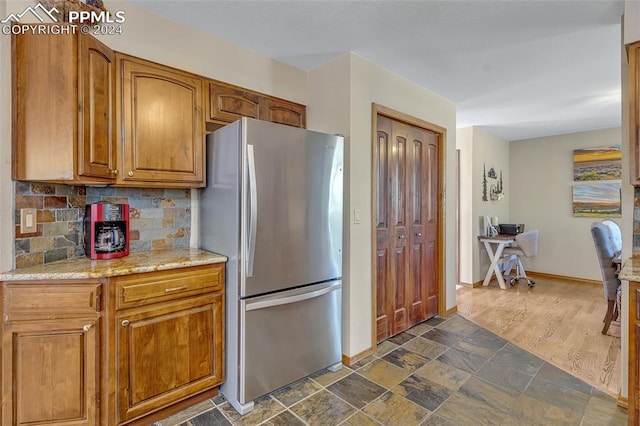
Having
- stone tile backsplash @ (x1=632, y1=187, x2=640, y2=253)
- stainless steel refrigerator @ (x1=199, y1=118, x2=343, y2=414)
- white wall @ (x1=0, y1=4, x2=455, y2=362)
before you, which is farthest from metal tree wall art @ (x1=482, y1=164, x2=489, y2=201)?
stainless steel refrigerator @ (x1=199, y1=118, x2=343, y2=414)

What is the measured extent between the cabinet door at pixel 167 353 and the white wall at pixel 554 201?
18.5ft

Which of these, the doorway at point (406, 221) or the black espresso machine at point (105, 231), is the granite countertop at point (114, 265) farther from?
the doorway at point (406, 221)

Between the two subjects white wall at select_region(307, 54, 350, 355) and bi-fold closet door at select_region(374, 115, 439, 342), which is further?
bi-fold closet door at select_region(374, 115, 439, 342)

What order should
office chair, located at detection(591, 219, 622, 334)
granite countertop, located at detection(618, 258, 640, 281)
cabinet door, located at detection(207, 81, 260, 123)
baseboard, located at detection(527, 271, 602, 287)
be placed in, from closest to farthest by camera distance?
granite countertop, located at detection(618, 258, 640, 281) → cabinet door, located at detection(207, 81, 260, 123) → office chair, located at detection(591, 219, 622, 334) → baseboard, located at detection(527, 271, 602, 287)

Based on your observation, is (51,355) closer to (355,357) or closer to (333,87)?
(355,357)

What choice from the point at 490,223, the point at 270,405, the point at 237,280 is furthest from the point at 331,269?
the point at 490,223

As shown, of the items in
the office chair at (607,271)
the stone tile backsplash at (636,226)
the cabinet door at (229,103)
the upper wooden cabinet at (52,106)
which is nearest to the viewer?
the upper wooden cabinet at (52,106)

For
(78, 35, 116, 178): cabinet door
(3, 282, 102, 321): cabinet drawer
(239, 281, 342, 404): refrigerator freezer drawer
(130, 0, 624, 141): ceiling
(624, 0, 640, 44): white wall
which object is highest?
(130, 0, 624, 141): ceiling

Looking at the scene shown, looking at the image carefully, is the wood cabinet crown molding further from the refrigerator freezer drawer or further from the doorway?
the doorway

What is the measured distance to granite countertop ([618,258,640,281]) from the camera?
1496 mm

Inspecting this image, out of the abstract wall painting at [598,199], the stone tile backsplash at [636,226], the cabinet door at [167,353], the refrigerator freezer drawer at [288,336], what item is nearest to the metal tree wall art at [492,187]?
the abstract wall painting at [598,199]

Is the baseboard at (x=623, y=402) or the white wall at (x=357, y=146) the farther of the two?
the white wall at (x=357, y=146)

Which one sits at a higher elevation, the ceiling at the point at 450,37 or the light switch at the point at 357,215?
the ceiling at the point at 450,37

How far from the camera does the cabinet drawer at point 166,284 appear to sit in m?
1.64
